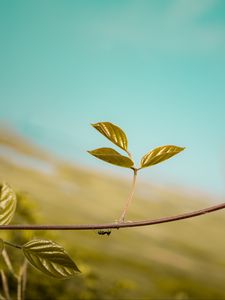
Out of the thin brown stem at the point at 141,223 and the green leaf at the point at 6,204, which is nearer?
the thin brown stem at the point at 141,223

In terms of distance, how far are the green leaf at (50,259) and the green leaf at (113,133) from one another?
0.11 metres

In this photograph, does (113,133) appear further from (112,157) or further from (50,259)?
(50,259)

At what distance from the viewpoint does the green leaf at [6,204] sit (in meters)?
0.42

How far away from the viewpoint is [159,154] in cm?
37

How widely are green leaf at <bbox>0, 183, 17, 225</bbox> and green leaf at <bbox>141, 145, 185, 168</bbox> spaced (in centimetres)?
15

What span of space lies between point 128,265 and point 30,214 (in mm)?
6058

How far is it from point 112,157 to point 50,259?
0.35 feet

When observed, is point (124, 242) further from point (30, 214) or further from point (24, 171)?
Answer: point (30, 214)

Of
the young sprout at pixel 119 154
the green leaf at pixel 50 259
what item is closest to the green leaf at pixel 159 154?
the young sprout at pixel 119 154

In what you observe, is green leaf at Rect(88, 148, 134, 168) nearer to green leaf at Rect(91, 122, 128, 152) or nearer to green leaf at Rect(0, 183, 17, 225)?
green leaf at Rect(91, 122, 128, 152)

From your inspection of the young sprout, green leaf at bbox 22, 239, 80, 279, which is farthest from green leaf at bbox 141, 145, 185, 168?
green leaf at bbox 22, 239, 80, 279

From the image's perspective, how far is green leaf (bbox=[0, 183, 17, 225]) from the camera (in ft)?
1.37

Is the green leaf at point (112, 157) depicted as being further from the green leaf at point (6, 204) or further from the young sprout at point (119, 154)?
the green leaf at point (6, 204)

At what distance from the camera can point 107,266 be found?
6.59m
